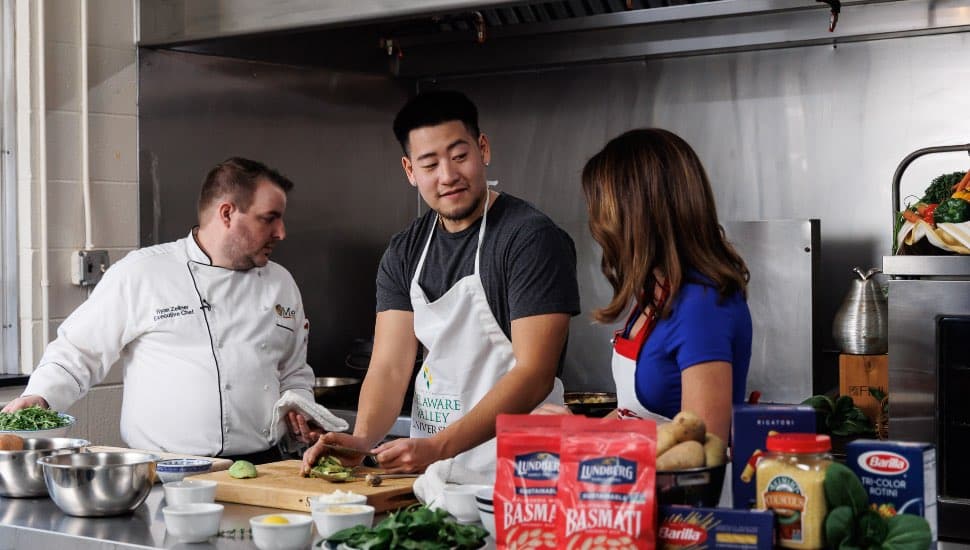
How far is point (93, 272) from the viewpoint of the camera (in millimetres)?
→ 3729

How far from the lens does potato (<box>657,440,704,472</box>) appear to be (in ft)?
5.29

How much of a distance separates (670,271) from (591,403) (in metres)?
1.68

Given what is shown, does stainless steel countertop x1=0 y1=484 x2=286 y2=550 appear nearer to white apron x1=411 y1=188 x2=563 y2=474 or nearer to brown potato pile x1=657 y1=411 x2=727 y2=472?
brown potato pile x1=657 y1=411 x2=727 y2=472

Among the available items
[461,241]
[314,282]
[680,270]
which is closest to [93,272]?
[314,282]

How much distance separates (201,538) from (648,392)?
0.86m

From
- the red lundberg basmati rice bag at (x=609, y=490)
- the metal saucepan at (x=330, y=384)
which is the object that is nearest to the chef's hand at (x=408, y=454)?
the red lundberg basmati rice bag at (x=609, y=490)

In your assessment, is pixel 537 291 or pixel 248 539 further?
pixel 537 291

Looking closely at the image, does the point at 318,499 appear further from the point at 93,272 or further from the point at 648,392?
the point at 93,272

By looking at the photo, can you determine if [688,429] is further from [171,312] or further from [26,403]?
[171,312]

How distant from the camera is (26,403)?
2826 millimetres

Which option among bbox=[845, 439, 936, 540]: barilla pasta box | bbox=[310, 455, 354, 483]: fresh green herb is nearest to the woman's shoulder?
bbox=[845, 439, 936, 540]: barilla pasta box

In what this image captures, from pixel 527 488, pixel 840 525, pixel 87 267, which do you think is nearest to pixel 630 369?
pixel 527 488

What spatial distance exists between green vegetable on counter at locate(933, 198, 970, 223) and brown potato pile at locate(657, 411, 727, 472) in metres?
1.55

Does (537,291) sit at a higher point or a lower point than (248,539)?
higher
